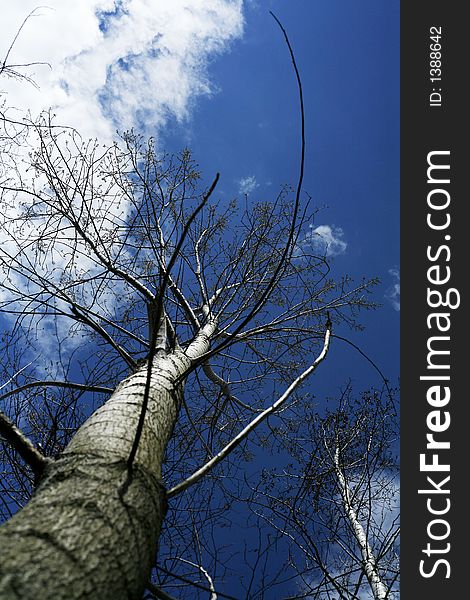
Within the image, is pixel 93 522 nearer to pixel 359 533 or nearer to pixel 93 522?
pixel 93 522

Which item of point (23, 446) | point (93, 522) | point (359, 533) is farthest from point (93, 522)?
point (359, 533)

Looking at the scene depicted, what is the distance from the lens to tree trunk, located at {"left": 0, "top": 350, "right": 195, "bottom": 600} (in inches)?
31.4

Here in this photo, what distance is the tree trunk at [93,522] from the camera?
0.80m

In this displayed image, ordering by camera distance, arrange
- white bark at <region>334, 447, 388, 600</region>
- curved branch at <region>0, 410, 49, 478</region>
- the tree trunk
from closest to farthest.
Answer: the tree trunk → curved branch at <region>0, 410, 49, 478</region> → white bark at <region>334, 447, 388, 600</region>

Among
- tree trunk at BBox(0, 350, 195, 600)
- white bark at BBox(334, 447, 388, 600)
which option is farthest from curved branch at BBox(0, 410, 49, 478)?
white bark at BBox(334, 447, 388, 600)

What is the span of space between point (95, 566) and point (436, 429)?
3153 millimetres

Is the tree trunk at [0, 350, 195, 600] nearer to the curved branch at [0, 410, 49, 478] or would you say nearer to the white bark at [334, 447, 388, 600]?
the curved branch at [0, 410, 49, 478]

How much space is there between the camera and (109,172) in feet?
11.2

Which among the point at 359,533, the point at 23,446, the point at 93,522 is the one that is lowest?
the point at 93,522

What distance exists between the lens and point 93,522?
3.14 feet

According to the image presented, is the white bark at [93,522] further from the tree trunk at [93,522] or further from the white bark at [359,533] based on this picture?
the white bark at [359,533]

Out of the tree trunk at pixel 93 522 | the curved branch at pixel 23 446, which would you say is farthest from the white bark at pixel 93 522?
the curved branch at pixel 23 446

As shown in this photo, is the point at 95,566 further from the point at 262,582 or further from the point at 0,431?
the point at 262,582

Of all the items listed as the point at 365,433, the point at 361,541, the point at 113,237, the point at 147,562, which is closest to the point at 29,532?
the point at 147,562
